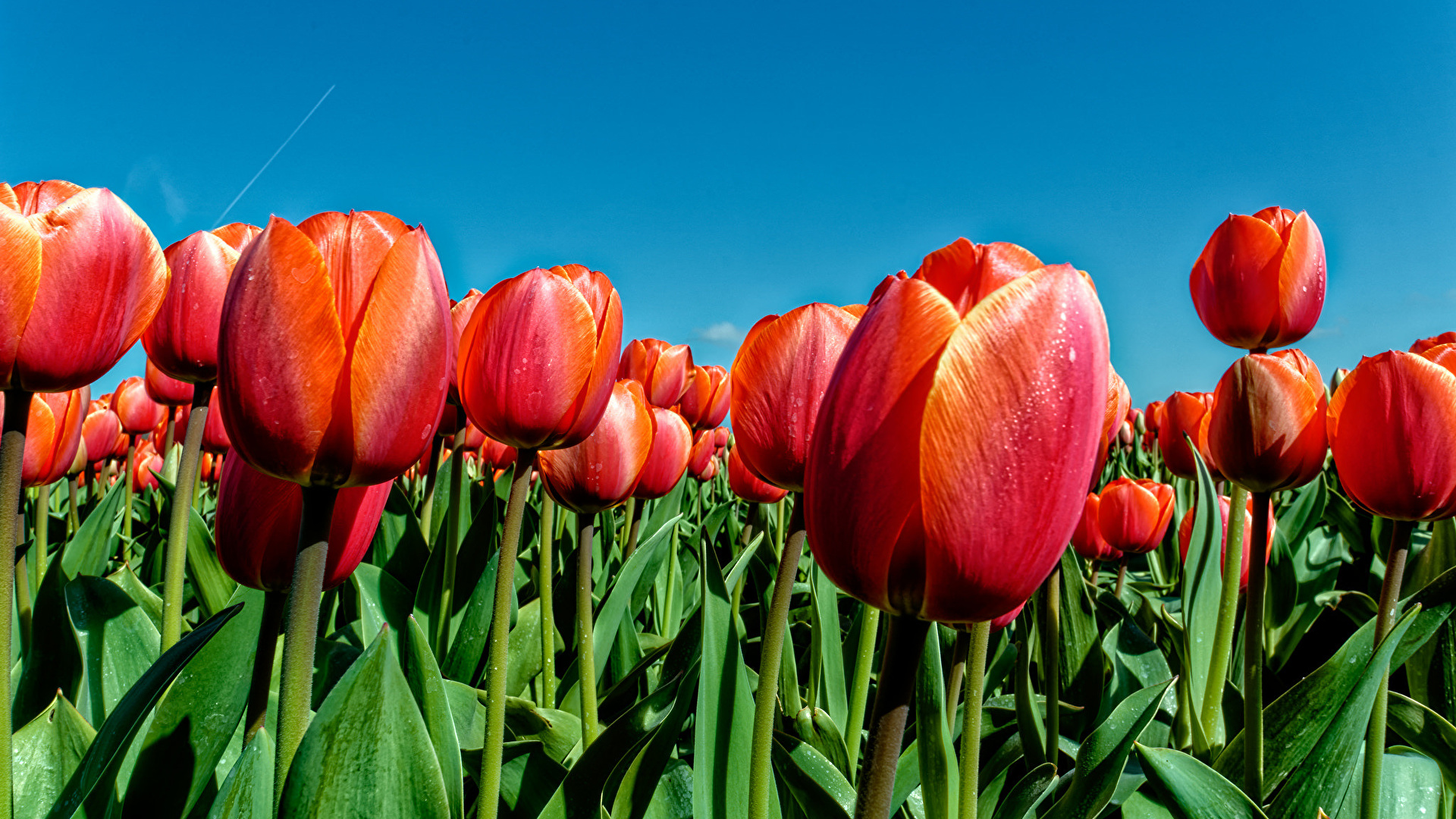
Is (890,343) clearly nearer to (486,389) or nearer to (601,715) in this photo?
(486,389)

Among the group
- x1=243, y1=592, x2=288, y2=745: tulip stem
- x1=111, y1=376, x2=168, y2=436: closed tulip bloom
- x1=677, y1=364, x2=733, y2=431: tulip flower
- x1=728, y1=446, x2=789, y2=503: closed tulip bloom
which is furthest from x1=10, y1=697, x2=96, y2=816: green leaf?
x1=111, y1=376, x2=168, y2=436: closed tulip bloom

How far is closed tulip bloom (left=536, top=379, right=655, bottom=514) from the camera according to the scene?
5.15 feet

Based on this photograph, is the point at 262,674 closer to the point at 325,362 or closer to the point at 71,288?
the point at 325,362

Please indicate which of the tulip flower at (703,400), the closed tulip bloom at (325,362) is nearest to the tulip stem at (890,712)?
the closed tulip bloom at (325,362)

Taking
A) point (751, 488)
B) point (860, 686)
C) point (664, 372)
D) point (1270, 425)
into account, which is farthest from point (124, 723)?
point (664, 372)

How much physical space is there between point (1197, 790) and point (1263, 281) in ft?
4.31

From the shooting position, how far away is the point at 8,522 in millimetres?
888

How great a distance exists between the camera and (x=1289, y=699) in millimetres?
1457

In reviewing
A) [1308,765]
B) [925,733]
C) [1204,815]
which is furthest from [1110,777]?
[1308,765]

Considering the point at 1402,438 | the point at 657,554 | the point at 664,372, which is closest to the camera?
the point at 1402,438

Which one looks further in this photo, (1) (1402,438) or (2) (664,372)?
(2) (664,372)

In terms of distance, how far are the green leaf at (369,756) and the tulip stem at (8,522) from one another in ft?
1.31

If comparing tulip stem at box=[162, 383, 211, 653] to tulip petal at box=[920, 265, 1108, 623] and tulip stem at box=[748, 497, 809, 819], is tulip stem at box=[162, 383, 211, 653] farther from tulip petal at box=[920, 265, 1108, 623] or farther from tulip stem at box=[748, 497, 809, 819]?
tulip petal at box=[920, 265, 1108, 623]

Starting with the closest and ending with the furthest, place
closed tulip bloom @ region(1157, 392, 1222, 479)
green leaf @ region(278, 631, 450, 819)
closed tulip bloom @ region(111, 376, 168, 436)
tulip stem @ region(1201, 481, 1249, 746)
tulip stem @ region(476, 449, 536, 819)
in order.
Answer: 1. green leaf @ region(278, 631, 450, 819)
2. tulip stem @ region(476, 449, 536, 819)
3. tulip stem @ region(1201, 481, 1249, 746)
4. closed tulip bloom @ region(1157, 392, 1222, 479)
5. closed tulip bloom @ region(111, 376, 168, 436)
